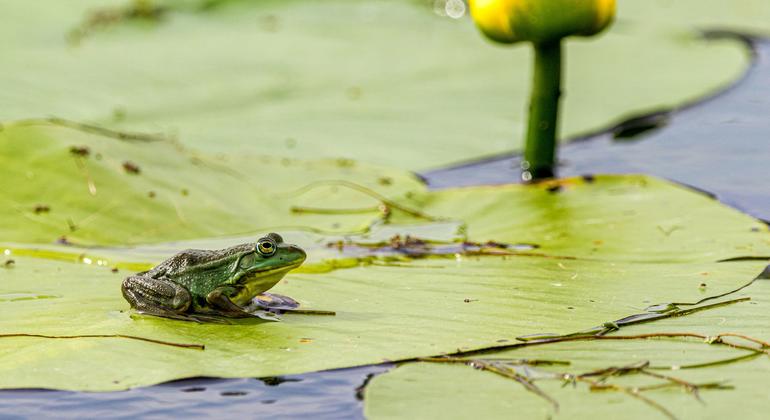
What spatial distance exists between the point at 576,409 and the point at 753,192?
2613 mm

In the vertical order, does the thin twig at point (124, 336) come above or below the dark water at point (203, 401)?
above

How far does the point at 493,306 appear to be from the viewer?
3.52 m

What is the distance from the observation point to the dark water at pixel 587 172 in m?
2.96

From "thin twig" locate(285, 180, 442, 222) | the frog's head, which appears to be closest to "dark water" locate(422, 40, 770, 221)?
"thin twig" locate(285, 180, 442, 222)

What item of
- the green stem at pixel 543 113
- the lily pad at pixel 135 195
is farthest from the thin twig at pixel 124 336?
the green stem at pixel 543 113

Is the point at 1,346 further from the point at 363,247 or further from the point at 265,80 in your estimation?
the point at 265,80

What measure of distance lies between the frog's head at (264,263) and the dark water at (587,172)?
14.8 inches

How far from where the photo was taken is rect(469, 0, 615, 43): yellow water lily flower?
479 centimetres

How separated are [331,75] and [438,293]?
131 inches

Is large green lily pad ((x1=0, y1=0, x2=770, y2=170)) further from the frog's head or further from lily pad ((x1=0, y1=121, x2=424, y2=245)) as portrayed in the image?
the frog's head

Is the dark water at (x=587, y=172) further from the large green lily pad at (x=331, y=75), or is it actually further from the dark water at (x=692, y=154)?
the large green lily pad at (x=331, y=75)

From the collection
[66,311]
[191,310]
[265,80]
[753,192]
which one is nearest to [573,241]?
[753,192]

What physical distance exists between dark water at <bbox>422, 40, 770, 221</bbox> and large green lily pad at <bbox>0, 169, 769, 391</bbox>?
0.64 metres

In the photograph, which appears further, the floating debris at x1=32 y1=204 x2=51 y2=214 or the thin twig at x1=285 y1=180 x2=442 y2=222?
the thin twig at x1=285 y1=180 x2=442 y2=222
